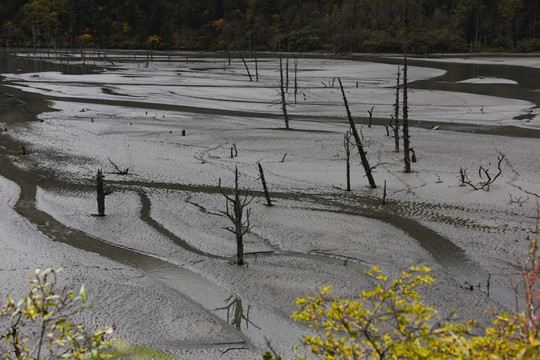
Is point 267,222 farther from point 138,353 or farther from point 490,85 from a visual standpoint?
point 490,85

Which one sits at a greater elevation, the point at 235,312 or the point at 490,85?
the point at 490,85

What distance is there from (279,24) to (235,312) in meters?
125

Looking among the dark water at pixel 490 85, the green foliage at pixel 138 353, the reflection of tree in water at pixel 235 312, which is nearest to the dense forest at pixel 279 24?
the dark water at pixel 490 85

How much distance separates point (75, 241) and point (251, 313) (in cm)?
608

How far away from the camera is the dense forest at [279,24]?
9569cm

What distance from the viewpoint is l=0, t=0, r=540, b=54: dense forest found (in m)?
95.7

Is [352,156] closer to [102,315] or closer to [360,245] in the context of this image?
[360,245]

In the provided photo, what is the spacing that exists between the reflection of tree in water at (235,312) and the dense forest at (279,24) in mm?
79264

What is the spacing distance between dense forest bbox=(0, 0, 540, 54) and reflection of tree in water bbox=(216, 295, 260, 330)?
79264 millimetres

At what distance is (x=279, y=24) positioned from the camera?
128 m

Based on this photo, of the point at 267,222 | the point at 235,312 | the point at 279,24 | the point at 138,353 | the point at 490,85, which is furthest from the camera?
the point at 279,24

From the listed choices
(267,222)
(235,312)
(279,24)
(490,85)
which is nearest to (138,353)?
(235,312)

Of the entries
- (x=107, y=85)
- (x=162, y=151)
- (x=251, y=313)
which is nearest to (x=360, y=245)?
(x=251, y=313)

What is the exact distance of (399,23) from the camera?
362ft
